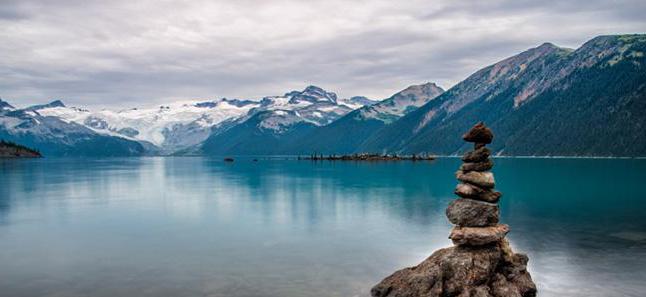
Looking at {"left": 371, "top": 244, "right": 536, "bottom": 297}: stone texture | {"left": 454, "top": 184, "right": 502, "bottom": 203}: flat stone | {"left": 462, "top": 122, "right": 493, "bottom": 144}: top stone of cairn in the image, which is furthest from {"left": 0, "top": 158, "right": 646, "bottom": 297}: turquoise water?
{"left": 462, "top": 122, "right": 493, "bottom": 144}: top stone of cairn

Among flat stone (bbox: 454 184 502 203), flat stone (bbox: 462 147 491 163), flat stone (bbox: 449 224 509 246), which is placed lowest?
flat stone (bbox: 449 224 509 246)

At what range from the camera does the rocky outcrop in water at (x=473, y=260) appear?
103 ft

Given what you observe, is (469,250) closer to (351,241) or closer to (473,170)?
(473,170)

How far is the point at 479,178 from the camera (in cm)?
3659

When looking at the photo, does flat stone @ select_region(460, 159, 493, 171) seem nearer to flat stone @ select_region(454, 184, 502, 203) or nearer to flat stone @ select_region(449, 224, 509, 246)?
flat stone @ select_region(454, 184, 502, 203)

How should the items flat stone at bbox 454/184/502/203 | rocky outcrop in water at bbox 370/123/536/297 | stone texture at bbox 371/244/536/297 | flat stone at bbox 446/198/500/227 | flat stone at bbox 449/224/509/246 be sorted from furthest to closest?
flat stone at bbox 454/184/502/203 → flat stone at bbox 446/198/500/227 → flat stone at bbox 449/224/509/246 → rocky outcrop in water at bbox 370/123/536/297 → stone texture at bbox 371/244/536/297

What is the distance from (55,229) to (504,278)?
53.2m

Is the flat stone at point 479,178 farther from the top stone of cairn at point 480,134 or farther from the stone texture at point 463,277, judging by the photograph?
the stone texture at point 463,277

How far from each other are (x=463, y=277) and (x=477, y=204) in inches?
251

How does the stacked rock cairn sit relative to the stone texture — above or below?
A: above

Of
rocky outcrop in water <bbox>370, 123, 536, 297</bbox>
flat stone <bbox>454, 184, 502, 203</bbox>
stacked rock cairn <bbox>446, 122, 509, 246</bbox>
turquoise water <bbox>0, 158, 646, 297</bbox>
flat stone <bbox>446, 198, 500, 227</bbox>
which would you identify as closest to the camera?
rocky outcrop in water <bbox>370, 123, 536, 297</bbox>

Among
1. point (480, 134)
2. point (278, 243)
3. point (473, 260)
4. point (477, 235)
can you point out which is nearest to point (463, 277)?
point (473, 260)

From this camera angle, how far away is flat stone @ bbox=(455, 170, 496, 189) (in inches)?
1433

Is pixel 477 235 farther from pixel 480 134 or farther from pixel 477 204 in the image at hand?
pixel 480 134
